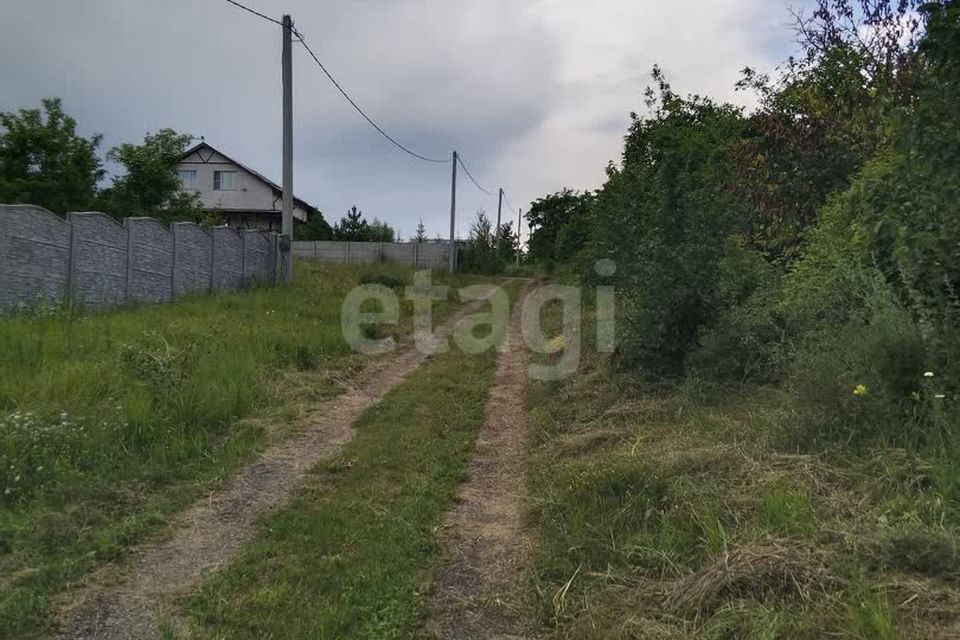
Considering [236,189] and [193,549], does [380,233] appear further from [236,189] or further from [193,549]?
[193,549]

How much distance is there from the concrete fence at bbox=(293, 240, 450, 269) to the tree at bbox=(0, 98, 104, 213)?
11.8 m

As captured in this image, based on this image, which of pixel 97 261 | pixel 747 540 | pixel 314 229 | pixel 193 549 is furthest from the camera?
pixel 314 229

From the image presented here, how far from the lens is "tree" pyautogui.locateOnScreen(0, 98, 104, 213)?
18250mm

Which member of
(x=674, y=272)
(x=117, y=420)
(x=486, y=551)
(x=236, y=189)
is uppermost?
(x=236, y=189)

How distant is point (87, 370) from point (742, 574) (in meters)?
6.05

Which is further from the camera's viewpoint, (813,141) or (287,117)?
(287,117)

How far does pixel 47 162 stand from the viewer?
1875 centimetres

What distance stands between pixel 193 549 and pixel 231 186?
4181cm

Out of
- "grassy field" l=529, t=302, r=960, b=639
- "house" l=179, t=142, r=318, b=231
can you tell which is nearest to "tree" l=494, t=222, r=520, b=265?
"house" l=179, t=142, r=318, b=231

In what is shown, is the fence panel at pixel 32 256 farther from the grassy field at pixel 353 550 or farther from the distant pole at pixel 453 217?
the distant pole at pixel 453 217

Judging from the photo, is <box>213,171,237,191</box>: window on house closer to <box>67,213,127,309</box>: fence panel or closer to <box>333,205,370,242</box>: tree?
<box>333,205,370,242</box>: tree

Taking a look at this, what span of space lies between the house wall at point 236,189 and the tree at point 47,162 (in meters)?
22.0

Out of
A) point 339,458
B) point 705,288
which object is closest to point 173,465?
point 339,458

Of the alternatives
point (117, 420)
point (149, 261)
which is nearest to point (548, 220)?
point (149, 261)
